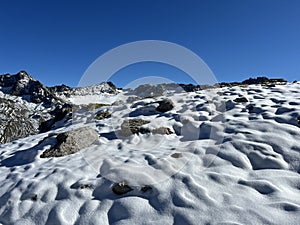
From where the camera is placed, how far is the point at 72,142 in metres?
9.75

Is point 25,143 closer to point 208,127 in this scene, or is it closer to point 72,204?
point 72,204

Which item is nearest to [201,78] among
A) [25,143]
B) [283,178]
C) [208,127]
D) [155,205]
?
[208,127]

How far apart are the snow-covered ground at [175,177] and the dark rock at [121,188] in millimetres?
101

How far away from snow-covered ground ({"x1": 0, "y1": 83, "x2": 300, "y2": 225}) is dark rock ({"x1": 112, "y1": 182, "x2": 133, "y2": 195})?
101mm

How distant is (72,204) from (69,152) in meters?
3.88

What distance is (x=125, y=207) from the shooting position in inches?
207

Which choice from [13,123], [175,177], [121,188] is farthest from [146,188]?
[13,123]

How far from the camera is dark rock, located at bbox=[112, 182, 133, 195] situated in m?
5.83

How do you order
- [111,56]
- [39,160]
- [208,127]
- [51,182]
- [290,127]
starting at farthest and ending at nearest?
[111,56] < [208,127] < [39,160] < [290,127] < [51,182]

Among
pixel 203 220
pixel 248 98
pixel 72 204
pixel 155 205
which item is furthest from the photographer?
pixel 248 98

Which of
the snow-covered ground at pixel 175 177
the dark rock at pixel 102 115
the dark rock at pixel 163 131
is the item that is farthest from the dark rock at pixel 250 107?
the dark rock at pixel 102 115

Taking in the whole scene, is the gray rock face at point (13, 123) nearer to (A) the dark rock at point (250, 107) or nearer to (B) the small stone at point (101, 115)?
(B) the small stone at point (101, 115)

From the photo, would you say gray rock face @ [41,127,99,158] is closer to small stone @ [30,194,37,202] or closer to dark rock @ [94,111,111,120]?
small stone @ [30,194,37,202]

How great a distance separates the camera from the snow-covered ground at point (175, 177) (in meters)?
4.87
